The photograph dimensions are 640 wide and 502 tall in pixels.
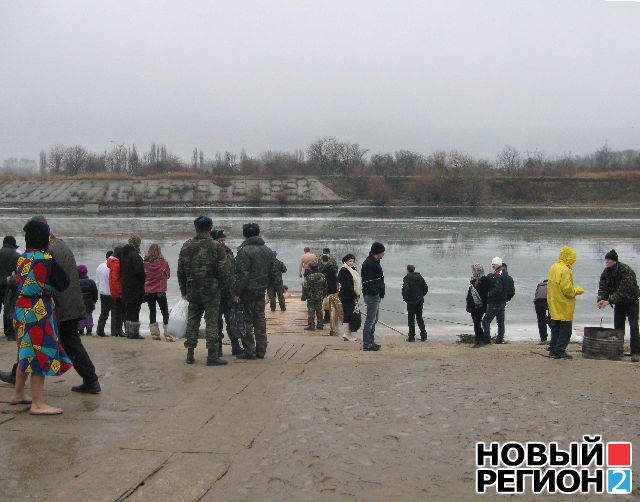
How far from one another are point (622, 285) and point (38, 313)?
7.35 m

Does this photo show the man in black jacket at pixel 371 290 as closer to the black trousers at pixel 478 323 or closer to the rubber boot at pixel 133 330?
the black trousers at pixel 478 323

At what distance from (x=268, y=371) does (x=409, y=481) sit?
3.30 m

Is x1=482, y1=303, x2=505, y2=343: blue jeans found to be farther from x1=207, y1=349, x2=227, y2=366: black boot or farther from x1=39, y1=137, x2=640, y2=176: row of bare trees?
x1=39, y1=137, x2=640, y2=176: row of bare trees

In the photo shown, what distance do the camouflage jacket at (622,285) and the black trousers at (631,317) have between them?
0.11 metres

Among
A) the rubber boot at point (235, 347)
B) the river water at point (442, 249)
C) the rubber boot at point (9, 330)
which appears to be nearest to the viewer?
the rubber boot at point (235, 347)

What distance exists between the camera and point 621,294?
338 inches

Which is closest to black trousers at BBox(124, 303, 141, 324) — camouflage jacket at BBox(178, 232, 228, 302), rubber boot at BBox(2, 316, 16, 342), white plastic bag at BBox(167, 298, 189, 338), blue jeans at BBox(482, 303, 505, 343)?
white plastic bag at BBox(167, 298, 189, 338)

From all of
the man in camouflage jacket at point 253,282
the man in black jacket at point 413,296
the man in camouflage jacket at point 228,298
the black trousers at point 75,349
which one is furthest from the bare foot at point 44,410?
the man in black jacket at point 413,296

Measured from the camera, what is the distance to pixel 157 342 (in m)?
9.45

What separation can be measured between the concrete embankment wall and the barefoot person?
75538mm

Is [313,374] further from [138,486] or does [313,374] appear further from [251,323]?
[138,486]

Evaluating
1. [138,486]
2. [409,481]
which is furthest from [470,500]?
[138,486]

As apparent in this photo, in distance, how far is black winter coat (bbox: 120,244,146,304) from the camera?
30.6 feet

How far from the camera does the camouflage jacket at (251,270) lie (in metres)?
7.79
